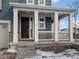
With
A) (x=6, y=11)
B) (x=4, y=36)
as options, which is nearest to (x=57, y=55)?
(x=4, y=36)

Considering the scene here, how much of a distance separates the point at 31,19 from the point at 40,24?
3.68ft

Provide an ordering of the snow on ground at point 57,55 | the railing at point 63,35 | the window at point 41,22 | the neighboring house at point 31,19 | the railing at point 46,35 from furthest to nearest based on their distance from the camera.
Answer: the window at point 41,22 → the railing at point 63,35 → the railing at point 46,35 → the neighboring house at point 31,19 → the snow on ground at point 57,55

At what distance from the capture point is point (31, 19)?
70.7 ft

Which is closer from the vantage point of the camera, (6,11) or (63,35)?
(63,35)

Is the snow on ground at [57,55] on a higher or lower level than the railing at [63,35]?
lower

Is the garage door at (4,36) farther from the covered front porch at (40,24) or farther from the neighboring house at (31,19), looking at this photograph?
the covered front porch at (40,24)

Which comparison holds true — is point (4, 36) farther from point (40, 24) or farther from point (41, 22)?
point (41, 22)

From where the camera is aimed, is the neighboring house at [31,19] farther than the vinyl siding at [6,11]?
No

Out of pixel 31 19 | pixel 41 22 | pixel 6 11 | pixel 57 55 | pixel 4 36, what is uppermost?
pixel 6 11

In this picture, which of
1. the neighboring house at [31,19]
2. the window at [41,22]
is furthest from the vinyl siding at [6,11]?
the window at [41,22]

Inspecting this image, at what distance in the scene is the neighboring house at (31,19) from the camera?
1884cm

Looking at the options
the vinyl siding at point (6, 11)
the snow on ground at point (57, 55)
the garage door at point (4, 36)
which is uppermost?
the vinyl siding at point (6, 11)

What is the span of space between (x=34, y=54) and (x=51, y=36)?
568cm

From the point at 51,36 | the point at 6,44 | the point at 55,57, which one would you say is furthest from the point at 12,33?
the point at 55,57
